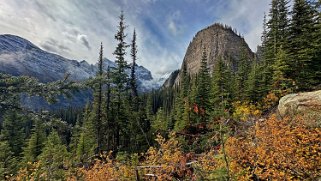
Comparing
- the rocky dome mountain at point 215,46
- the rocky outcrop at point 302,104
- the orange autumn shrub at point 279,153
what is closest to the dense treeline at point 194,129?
the orange autumn shrub at point 279,153

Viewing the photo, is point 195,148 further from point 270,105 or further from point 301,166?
point 270,105

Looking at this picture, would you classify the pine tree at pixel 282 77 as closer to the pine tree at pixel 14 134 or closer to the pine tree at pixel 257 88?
the pine tree at pixel 257 88

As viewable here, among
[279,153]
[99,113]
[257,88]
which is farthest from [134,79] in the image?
[279,153]

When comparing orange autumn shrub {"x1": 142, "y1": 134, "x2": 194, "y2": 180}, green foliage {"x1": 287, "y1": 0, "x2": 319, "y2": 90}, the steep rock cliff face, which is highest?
the steep rock cliff face

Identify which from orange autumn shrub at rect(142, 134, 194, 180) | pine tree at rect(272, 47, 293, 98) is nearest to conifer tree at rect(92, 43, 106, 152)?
orange autumn shrub at rect(142, 134, 194, 180)

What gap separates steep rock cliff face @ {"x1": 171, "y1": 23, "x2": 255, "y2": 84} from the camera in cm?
9738

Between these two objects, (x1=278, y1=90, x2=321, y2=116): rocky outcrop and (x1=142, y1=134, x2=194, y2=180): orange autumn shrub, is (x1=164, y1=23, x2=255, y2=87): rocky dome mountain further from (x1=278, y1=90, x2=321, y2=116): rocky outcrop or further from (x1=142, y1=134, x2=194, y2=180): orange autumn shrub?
(x1=142, y1=134, x2=194, y2=180): orange autumn shrub

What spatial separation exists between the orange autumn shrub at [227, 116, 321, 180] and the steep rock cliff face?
7986 centimetres

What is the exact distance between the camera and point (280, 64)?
2566cm

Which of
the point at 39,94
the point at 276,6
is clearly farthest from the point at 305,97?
the point at 276,6

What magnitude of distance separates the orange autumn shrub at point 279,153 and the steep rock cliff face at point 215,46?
7986 centimetres

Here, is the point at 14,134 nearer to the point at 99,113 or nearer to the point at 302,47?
the point at 99,113

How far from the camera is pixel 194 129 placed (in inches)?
1053

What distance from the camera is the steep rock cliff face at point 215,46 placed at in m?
97.4
